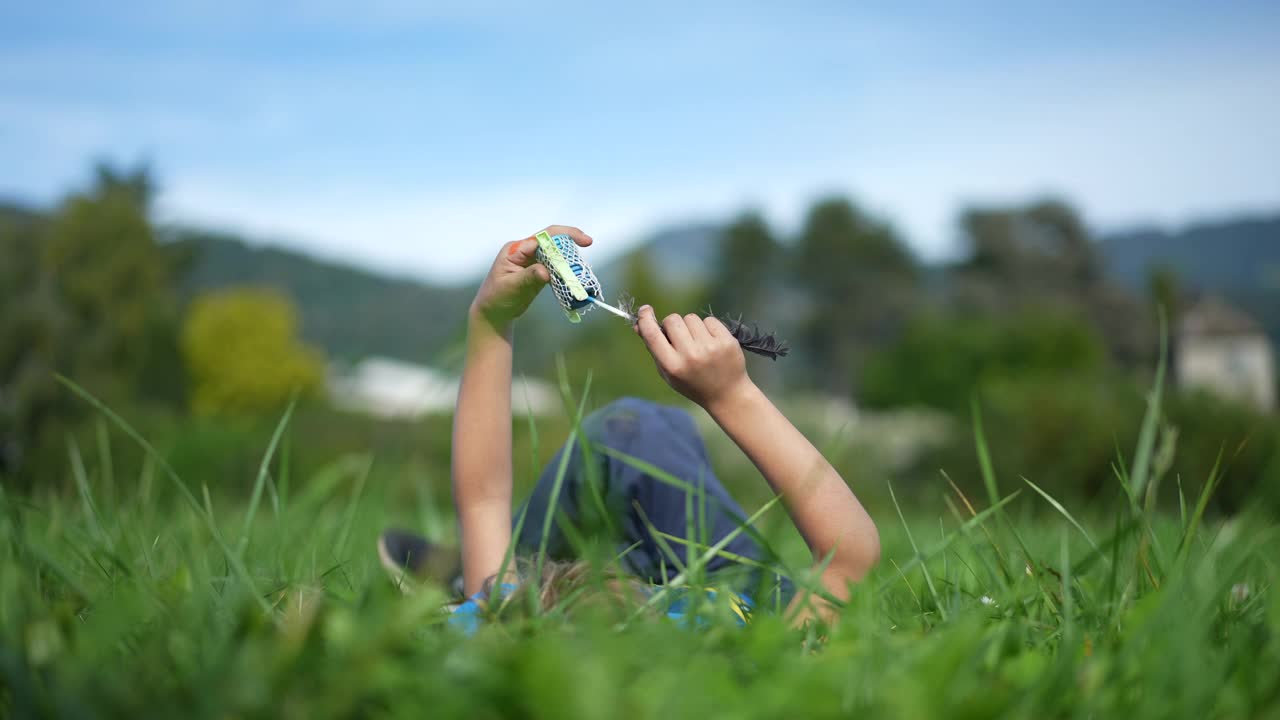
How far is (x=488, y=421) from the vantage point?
159 cm

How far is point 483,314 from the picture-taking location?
162 centimetres

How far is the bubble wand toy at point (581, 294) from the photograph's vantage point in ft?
4.20

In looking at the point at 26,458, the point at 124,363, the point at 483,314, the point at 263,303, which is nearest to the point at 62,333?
the point at 26,458

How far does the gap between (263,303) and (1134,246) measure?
172 feet

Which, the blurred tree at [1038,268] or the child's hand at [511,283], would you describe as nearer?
the child's hand at [511,283]

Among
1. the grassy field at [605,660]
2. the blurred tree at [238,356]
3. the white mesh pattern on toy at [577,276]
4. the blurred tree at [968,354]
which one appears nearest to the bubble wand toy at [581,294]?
the white mesh pattern on toy at [577,276]

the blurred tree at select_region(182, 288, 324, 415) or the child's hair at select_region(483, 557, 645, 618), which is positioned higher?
the child's hair at select_region(483, 557, 645, 618)

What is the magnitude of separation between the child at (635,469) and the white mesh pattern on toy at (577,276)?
0.17ft

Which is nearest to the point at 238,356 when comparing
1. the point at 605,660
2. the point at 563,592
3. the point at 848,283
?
the point at 563,592

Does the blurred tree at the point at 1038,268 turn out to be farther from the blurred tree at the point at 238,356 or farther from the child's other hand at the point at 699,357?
the child's other hand at the point at 699,357

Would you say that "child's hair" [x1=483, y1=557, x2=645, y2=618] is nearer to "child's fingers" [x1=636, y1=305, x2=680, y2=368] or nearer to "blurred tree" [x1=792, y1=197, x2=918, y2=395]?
"child's fingers" [x1=636, y1=305, x2=680, y2=368]

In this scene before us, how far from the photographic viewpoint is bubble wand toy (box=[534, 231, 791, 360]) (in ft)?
4.20

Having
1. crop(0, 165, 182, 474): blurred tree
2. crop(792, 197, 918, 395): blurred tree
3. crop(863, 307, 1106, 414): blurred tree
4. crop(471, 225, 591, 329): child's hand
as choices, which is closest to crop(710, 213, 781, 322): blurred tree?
crop(792, 197, 918, 395): blurred tree

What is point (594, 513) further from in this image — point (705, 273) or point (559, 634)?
point (705, 273)
